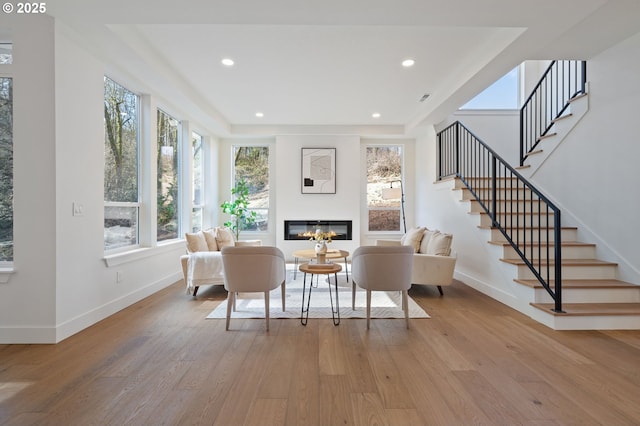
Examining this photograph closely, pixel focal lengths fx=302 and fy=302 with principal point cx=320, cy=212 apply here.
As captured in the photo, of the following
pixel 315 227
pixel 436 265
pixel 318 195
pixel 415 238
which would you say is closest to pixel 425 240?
pixel 415 238

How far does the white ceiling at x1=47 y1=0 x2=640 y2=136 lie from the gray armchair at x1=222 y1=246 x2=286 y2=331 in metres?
2.09

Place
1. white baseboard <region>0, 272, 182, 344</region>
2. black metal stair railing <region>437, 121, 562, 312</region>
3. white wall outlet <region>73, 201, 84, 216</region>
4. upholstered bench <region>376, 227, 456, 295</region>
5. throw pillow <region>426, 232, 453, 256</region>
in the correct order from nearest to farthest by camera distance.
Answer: white baseboard <region>0, 272, 182, 344</region> < white wall outlet <region>73, 201, 84, 216</region> < black metal stair railing <region>437, 121, 562, 312</region> < upholstered bench <region>376, 227, 456, 295</region> < throw pillow <region>426, 232, 453, 256</region>

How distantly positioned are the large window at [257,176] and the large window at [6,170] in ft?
15.2

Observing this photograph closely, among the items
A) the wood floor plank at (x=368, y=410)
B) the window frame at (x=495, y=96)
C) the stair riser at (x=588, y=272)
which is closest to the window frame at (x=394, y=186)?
the window frame at (x=495, y=96)

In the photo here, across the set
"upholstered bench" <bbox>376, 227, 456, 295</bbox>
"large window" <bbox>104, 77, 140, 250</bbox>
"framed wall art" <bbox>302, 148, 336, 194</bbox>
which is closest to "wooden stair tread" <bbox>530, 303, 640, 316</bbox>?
"upholstered bench" <bbox>376, 227, 456, 295</bbox>

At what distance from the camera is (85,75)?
3102 millimetres

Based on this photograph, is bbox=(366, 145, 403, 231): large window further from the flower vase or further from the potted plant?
the flower vase

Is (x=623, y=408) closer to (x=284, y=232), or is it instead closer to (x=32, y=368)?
(x=32, y=368)

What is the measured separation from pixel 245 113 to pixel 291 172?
1.68 m

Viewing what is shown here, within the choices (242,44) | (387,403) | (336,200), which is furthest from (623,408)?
(336,200)

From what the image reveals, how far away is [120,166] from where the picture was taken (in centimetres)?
396

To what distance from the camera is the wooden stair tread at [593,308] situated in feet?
9.96

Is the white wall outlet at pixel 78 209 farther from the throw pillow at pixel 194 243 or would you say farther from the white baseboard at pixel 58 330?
the throw pillow at pixel 194 243

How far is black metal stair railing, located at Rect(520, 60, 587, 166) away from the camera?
4528 mm
